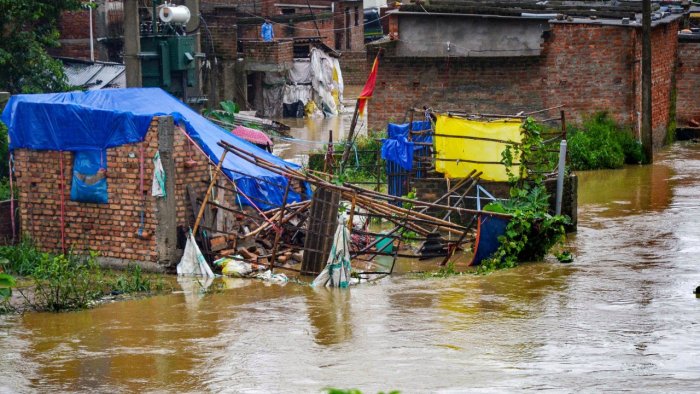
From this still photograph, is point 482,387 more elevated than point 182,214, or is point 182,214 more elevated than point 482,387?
point 182,214

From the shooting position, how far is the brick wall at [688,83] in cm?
3083

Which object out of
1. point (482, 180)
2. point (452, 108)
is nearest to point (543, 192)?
point (482, 180)

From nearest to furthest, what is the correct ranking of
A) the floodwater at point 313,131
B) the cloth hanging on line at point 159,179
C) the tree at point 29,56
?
1. the cloth hanging on line at point 159,179
2. the tree at point 29,56
3. the floodwater at point 313,131

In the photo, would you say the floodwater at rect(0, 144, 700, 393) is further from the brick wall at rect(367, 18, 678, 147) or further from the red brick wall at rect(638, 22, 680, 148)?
the red brick wall at rect(638, 22, 680, 148)

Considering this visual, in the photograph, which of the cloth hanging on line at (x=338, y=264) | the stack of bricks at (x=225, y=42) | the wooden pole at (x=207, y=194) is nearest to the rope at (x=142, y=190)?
the wooden pole at (x=207, y=194)

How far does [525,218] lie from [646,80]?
35.8 ft

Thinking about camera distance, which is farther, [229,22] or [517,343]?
[229,22]

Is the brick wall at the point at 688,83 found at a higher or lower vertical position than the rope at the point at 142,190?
higher

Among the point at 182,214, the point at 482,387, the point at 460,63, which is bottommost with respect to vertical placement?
the point at 482,387

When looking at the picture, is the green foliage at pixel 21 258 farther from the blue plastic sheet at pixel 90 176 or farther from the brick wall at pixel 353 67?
the brick wall at pixel 353 67

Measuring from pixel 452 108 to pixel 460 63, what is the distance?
1.06 meters

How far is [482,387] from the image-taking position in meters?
10.1

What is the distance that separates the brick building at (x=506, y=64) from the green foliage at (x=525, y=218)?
9.55 meters

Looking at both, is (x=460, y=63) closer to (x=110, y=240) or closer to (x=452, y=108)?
(x=452, y=108)
